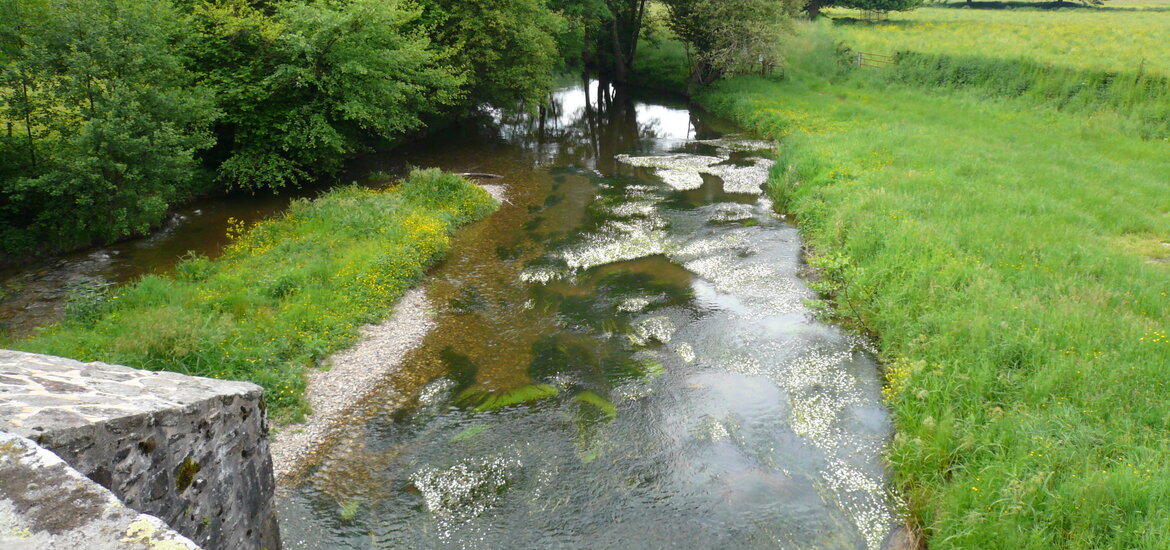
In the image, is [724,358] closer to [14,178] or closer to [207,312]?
[207,312]

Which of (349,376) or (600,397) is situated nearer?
(600,397)

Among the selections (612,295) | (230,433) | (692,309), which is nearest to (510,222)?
(612,295)

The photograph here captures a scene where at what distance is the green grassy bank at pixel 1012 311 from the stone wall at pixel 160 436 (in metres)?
8.23

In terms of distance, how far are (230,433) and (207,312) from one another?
852cm

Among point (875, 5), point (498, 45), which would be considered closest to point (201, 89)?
point (498, 45)

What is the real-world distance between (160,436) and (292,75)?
18.7 m

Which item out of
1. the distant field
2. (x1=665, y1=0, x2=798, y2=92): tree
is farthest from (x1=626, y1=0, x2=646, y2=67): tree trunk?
the distant field

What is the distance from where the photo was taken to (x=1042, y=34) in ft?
142

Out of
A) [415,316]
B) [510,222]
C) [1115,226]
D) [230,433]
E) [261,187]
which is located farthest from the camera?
[261,187]

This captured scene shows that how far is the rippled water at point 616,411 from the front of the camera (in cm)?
920

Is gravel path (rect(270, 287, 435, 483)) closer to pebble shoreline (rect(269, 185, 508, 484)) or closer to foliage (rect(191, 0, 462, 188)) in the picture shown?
pebble shoreline (rect(269, 185, 508, 484))

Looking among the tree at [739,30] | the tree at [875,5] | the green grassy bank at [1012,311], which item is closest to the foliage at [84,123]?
the green grassy bank at [1012,311]

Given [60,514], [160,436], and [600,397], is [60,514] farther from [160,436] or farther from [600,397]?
[600,397]

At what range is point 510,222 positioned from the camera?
21.5 meters
